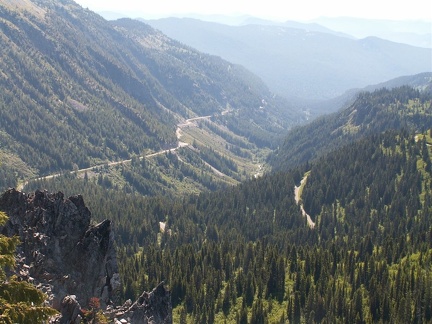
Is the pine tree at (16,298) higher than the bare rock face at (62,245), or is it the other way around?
the pine tree at (16,298)

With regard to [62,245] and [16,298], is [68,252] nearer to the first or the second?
[62,245]

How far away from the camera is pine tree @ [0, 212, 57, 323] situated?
3089 centimetres

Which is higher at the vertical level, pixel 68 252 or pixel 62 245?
pixel 62 245

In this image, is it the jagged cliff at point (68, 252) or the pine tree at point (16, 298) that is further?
the jagged cliff at point (68, 252)

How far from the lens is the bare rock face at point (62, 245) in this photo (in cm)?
6850

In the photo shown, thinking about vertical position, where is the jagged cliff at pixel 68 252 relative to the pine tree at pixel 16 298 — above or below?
below

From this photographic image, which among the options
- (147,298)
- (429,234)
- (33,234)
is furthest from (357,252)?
(33,234)

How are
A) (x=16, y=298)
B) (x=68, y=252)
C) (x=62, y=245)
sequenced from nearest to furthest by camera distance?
(x=16, y=298), (x=62, y=245), (x=68, y=252)

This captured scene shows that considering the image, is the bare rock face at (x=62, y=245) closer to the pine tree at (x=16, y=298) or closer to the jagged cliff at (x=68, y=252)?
the jagged cliff at (x=68, y=252)

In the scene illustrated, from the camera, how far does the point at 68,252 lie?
75.2m

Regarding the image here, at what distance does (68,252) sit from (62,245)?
4.68 ft

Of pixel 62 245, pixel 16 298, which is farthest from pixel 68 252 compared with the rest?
pixel 16 298

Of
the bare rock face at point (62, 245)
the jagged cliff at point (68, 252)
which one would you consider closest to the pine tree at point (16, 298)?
the jagged cliff at point (68, 252)

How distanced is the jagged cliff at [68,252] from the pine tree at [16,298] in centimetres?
3363
